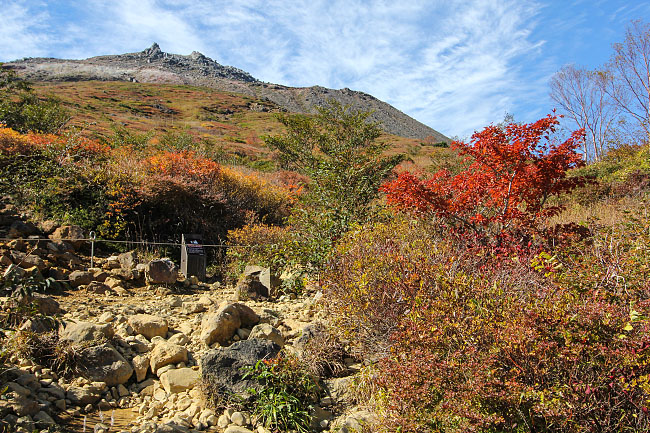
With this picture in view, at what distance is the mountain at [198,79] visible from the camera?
5941cm

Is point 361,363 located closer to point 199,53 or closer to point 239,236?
point 239,236

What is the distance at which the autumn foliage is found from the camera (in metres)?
4.96

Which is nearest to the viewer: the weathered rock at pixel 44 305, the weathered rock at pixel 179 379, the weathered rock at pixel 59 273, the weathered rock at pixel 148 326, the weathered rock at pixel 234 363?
the weathered rock at pixel 234 363

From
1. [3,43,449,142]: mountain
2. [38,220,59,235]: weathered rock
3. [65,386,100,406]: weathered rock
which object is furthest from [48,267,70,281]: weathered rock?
[3,43,449,142]: mountain

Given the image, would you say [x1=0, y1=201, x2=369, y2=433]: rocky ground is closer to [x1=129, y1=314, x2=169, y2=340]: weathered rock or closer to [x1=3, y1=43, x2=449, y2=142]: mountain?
[x1=129, y1=314, x2=169, y2=340]: weathered rock

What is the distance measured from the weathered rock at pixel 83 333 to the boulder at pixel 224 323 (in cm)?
91

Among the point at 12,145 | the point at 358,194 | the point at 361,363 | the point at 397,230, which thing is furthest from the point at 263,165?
the point at 361,363

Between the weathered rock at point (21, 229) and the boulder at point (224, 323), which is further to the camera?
the weathered rock at point (21, 229)

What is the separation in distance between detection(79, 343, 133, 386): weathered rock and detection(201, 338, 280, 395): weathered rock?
650mm

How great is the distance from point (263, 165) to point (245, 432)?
18.4 meters

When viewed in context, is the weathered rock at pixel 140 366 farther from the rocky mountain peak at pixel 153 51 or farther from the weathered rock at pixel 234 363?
the rocky mountain peak at pixel 153 51

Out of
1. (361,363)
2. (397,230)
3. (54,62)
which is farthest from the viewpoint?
(54,62)

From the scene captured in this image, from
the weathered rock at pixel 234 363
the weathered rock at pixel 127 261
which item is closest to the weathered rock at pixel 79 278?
the weathered rock at pixel 127 261

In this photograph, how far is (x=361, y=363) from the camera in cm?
363
